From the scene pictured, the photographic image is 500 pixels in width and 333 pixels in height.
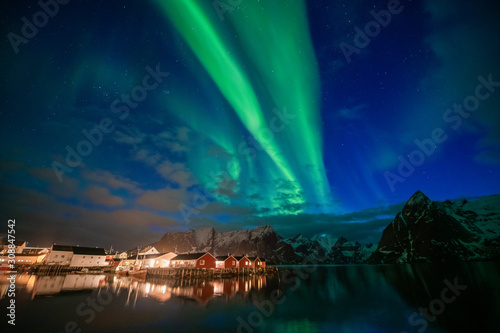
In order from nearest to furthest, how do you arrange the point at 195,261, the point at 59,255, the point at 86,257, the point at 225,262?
the point at 195,261, the point at 59,255, the point at 225,262, the point at 86,257

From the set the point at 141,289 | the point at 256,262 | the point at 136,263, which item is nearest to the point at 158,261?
the point at 136,263

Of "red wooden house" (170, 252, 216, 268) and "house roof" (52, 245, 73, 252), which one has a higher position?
"house roof" (52, 245, 73, 252)

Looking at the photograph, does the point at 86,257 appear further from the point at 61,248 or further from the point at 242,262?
the point at 242,262

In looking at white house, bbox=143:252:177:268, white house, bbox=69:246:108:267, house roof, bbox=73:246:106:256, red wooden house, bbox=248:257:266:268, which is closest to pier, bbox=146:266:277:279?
white house, bbox=143:252:177:268

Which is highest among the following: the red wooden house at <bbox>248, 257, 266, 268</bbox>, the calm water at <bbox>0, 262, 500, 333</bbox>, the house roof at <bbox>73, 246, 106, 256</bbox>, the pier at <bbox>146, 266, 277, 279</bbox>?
the house roof at <bbox>73, 246, 106, 256</bbox>

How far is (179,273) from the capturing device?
63.9 meters

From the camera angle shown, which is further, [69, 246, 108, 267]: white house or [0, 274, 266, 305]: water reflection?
[69, 246, 108, 267]: white house

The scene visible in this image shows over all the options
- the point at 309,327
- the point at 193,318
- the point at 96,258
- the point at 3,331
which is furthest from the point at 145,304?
the point at 96,258

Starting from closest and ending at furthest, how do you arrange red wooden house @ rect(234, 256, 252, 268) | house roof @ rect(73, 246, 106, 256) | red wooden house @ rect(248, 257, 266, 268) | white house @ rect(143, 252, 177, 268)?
white house @ rect(143, 252, 177, 268) < house roof @ rect(73, 246, 106, 256) < red wooden house @ rect(234, 256, 252, 268) < red wooden house @ rect(248, 257, 266, 268)

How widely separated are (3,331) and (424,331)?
116ft

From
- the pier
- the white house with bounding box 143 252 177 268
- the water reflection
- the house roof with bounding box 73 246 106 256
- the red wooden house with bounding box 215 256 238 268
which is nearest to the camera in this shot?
the water reflection

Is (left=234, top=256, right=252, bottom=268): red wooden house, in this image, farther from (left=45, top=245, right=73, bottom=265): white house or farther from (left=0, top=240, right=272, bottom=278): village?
(left=45, top=245, right=73, bottom=265): white house

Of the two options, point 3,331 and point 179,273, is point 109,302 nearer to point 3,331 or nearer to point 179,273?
point 3,331

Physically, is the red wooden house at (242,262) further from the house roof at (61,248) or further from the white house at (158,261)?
the house roof at (61,248)
